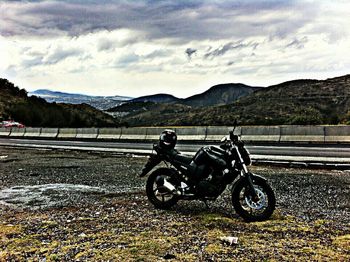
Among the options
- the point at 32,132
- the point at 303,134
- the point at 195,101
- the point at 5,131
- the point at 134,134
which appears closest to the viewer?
the point at 303,134

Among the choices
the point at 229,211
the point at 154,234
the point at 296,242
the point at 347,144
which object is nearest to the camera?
the point at 296,242

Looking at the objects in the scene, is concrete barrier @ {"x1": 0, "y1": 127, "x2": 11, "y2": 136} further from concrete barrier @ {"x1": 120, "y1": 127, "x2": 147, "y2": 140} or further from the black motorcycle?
the black motorcycle

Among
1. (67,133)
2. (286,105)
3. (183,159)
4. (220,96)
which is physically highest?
(220,96)

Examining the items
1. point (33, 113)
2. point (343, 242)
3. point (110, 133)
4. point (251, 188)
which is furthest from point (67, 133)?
point (343, 242)

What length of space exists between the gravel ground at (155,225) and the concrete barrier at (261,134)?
41.3ft

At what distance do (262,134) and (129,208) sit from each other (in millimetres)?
17452

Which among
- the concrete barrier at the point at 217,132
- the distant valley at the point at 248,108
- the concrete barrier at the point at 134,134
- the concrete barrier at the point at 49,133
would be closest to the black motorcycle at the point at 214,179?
the concrete barrier at the point at 217,132

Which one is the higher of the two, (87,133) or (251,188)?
(251,188)

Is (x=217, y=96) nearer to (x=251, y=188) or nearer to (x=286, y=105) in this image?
(x=286, y=105)

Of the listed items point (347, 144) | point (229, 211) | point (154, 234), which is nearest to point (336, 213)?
point (229, 211)

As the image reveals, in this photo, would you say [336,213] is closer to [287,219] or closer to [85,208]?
[287,219]

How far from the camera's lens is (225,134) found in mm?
25188

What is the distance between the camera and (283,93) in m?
93.1

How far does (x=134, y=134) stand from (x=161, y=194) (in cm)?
2150
